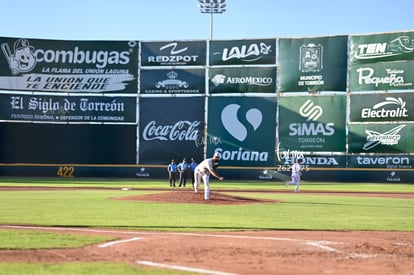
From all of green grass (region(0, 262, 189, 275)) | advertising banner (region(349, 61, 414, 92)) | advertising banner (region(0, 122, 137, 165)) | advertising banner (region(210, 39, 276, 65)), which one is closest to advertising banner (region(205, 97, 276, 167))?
advertising banner (region(210, 39, 276, 65))

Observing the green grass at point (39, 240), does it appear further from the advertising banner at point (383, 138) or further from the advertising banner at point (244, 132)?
the advertising banner at point (383, 138)

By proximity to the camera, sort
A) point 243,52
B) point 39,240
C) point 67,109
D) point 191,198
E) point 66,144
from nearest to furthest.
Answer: point 39,240
point 191,198
point 243,52
point 66,144
point 67,109

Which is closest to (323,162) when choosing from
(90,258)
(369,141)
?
(369,141)

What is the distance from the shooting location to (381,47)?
42.1 m

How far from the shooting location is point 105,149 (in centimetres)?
4556

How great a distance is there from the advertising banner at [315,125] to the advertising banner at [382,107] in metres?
0.88

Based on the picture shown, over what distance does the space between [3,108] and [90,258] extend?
39.7 metres

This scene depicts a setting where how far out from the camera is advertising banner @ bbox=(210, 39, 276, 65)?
44844 mm

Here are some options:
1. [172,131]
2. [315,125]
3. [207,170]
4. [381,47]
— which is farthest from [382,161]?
[207,170]

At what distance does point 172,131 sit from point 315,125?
392 inches

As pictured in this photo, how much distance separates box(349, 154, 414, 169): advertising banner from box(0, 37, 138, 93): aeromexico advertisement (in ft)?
53.4

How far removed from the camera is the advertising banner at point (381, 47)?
4150 cm

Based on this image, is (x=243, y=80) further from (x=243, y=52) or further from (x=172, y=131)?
(x=172, y=131)

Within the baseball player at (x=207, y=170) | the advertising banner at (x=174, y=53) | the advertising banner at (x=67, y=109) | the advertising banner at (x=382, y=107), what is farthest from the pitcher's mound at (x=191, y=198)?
the advertising banner at (x=174, y=53)
